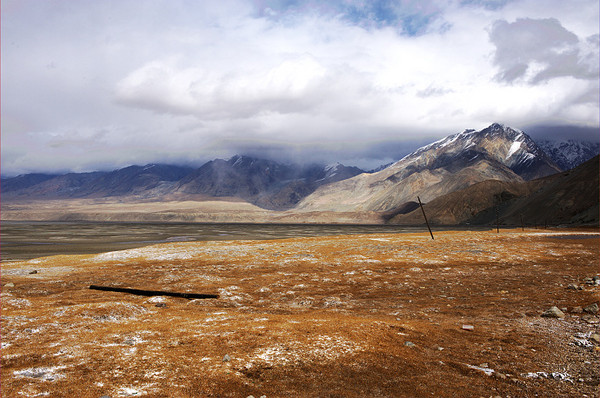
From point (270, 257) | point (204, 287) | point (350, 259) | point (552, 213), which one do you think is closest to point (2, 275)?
point (204, 287)

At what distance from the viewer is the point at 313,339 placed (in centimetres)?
1044

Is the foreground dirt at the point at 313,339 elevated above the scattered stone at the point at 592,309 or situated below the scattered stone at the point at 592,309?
below

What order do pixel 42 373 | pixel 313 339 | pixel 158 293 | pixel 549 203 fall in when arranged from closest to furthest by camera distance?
pixel 42 373 → pixel 313 339 → pixel 158 293 → pixel 549 203

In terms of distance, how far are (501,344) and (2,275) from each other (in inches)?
1267

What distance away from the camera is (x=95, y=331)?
37.8ft

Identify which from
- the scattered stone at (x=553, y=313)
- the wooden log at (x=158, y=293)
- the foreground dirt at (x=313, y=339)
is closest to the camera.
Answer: the foreground dirt at (x=313, y=339)

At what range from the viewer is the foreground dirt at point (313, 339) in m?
7.66

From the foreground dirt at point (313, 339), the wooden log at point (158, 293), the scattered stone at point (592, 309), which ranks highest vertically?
the scattered stone at point (592, 309)

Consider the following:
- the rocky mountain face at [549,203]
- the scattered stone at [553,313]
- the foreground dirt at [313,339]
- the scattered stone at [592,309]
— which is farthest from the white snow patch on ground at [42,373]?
the rocky mountain face at [549,203]

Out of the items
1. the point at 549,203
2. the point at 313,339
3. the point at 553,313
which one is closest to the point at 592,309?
the point at 553,313

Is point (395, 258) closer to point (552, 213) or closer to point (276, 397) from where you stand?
point (276, 397)

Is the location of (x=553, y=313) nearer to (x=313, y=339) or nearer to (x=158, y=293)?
(x=313, y=339)

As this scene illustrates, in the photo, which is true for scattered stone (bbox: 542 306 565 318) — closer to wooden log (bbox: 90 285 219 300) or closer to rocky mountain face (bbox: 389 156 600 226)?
wooden log (bbox: 90 285 219 300)

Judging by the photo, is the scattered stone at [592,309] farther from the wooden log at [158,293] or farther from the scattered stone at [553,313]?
the wooden log at [158,293]
